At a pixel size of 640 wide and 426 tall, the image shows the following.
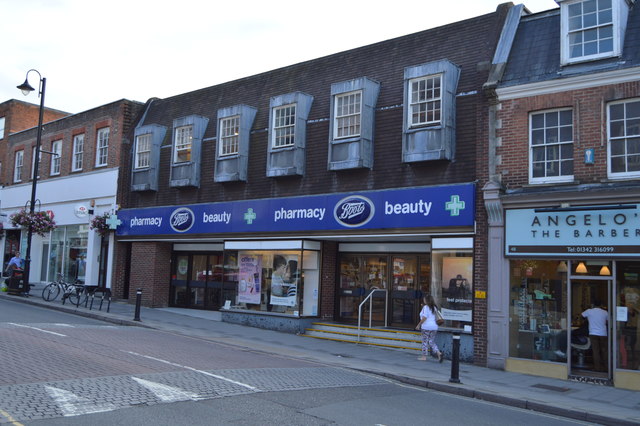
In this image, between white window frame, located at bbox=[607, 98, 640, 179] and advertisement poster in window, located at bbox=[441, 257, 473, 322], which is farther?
advertisement poster in window, located at bbox=[441, 257, 473, 322]

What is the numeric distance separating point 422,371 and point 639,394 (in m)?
4.31

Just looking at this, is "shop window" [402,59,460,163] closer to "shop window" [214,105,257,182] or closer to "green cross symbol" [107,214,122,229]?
"shop window" [214,105,257,182]

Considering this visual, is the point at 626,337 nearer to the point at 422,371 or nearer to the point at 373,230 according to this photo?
the point at 422,371

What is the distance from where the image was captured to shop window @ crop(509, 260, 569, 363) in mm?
13320

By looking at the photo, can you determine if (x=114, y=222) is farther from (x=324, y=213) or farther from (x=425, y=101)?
(x=425, y=101)

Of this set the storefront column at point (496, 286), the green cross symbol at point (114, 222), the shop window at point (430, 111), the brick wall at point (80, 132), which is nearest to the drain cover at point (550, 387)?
the storefront column at point (496, 286)

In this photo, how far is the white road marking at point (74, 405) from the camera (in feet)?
23.7

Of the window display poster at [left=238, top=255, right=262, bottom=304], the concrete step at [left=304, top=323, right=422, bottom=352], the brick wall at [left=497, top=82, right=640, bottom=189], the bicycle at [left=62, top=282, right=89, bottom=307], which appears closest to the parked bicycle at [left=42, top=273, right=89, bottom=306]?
the bicycle at [left=62, top=282, right=89, bottom=307]

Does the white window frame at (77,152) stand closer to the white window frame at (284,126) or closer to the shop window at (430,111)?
the white window frame at (284,126)

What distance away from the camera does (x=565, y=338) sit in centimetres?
1322

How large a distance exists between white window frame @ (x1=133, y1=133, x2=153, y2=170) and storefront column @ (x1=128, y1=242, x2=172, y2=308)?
3.32 meters

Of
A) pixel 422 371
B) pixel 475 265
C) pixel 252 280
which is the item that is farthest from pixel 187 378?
pixel 252 280

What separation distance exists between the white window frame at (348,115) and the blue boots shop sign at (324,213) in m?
1.91

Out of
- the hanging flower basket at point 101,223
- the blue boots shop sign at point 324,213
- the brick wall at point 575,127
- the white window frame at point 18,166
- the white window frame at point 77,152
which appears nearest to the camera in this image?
the brick wall at point 575,127
